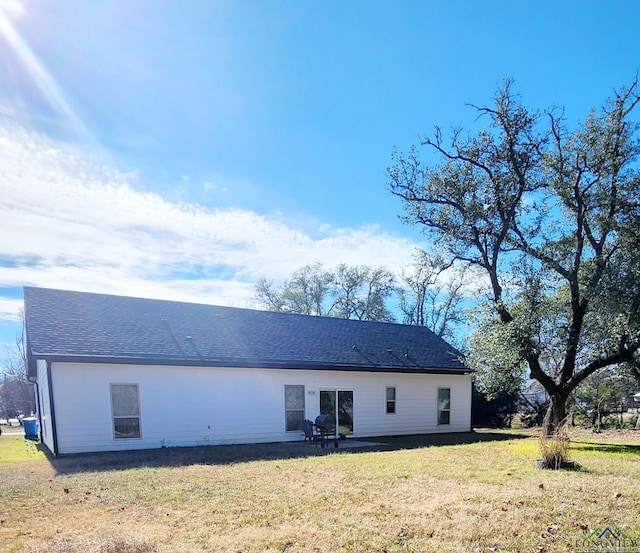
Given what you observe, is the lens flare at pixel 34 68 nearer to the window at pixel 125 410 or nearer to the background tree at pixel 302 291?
the window at pixel 125 410

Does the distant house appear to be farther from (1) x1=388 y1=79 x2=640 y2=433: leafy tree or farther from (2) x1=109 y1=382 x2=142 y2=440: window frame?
(1) x1=388 y1=79 x2=640 y2=433: leafy tree

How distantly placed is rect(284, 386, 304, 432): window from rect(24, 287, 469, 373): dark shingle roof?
0.89 metres

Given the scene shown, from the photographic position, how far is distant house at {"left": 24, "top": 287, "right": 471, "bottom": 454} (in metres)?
10.4

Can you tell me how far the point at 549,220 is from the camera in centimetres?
1199

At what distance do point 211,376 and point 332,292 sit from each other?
2179cm

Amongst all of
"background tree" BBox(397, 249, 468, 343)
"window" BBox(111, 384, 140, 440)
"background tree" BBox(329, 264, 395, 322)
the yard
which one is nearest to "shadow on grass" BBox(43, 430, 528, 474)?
the yard

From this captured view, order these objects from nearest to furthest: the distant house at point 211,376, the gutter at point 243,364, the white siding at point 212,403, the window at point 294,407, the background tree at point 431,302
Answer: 1. the gutter at point 243,364
2. the white siding at point 212,403
3. the distant house at point 211,376
4. the window at point 294,407
5. the background tree at point 431,302

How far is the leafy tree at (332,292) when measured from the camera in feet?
106

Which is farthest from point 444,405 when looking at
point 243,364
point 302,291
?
point 302,291

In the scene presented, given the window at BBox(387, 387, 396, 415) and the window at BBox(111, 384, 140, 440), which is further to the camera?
the window at BBox(387, 387, 396, 415)

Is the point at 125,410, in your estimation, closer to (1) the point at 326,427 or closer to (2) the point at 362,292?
(1) the point at 326,427

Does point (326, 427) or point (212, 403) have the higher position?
point (212, 403)

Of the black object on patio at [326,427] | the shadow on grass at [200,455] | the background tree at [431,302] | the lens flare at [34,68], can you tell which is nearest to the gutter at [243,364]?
the black object on patio at [326,427]

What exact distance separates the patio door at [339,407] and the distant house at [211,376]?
0.03 metres
